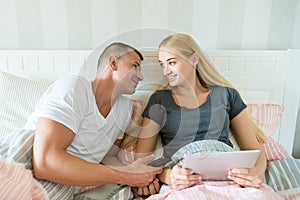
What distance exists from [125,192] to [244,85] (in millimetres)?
829

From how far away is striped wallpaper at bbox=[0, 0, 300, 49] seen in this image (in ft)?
5.05

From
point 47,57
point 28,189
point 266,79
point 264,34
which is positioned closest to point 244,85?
point 266,79

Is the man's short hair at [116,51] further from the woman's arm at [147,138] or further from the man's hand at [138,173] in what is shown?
the man's hand at [138,173]

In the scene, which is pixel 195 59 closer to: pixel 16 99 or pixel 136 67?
pixel 136 67

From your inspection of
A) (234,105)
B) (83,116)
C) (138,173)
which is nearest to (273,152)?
(234,105)

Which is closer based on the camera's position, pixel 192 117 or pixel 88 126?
pixel 88 126

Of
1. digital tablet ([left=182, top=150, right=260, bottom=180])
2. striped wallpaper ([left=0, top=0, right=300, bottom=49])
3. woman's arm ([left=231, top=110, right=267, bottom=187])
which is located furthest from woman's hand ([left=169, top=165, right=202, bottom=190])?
striped wallpaper ([left=0, top=0, right=300, bottom=49])

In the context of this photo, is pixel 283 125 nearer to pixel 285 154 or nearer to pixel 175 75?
pixel 285 154

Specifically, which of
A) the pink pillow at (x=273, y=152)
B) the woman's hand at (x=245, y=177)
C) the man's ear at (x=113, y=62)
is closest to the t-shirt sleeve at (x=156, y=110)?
the man's ear at (x=113, y=62)

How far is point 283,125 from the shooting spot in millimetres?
1592

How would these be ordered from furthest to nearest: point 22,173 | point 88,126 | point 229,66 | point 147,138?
point 229,66, point 147,138, point 88,126, point 22,173

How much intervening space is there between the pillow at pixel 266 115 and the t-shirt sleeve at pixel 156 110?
438 mm

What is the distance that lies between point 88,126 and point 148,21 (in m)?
0.71

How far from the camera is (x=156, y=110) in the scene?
4.16 feet
